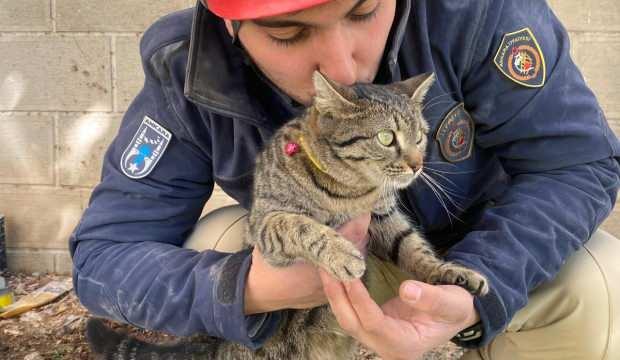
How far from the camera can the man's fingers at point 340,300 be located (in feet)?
4.94

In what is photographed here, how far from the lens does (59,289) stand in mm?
3195

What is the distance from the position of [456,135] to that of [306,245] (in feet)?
2.00

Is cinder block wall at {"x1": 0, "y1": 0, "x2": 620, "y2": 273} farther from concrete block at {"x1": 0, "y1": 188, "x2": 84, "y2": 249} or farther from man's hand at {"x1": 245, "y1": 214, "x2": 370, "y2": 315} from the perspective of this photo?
man's hand at {"x1": 245, "y1": 214, "x2": 370, "y2": 315}

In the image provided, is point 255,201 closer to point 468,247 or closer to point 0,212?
Answer: point 468,247

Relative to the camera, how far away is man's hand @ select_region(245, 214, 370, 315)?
5.33 ft

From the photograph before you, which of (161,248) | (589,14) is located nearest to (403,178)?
(161,248)

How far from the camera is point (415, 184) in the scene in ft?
6.16

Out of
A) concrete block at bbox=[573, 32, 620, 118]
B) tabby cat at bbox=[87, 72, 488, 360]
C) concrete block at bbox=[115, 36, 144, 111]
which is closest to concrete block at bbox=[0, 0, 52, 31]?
concrete block at bbox=[115, 36, 144, 111]

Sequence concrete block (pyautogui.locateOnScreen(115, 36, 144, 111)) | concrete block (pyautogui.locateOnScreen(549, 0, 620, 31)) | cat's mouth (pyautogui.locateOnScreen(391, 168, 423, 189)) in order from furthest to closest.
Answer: concrete block (pyautogui.locateOnScreen(115, 36, 144, 111)), concrete block (pyautogui.locateOnScreen(549, 0, 620, 31)), cat's mouth (pyautogui.locateOnScreen(391, 168, 423, 189))

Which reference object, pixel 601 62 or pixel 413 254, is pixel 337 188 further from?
pixel 601 62

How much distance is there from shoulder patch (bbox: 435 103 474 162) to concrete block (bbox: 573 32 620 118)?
63.3 inches

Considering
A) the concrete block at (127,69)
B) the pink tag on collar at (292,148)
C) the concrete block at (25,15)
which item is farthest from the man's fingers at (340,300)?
the concrete block at (25,15)

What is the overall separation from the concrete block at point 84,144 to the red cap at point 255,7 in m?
2.02

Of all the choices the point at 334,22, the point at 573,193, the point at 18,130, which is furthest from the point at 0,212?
the point at 573,193
